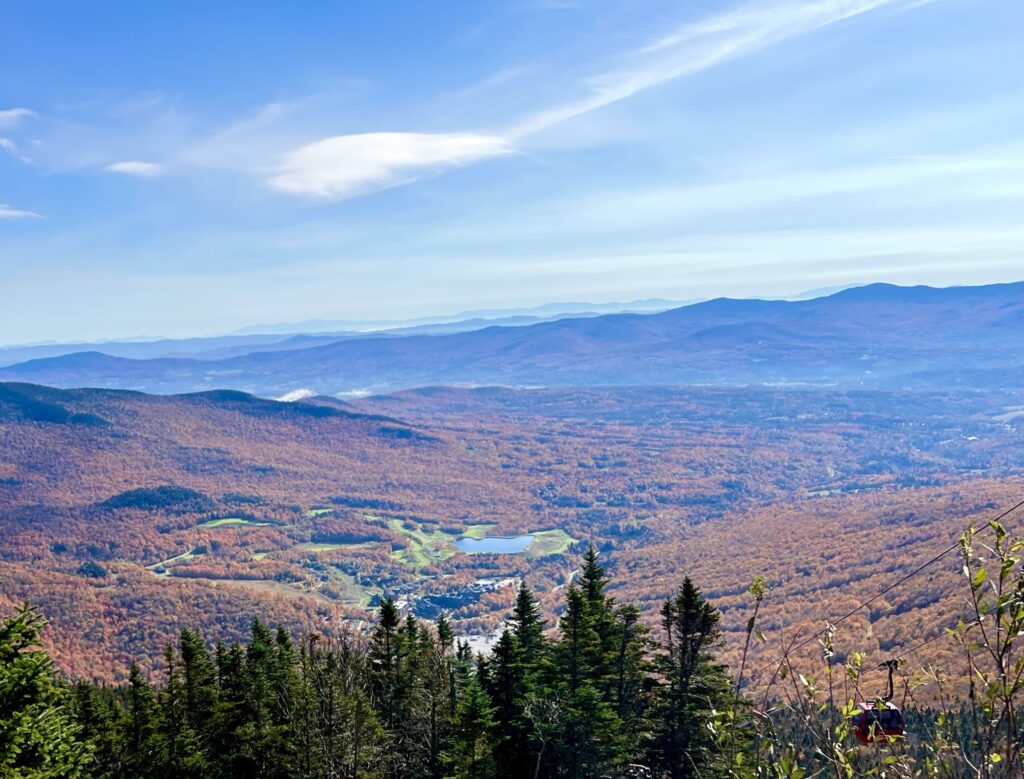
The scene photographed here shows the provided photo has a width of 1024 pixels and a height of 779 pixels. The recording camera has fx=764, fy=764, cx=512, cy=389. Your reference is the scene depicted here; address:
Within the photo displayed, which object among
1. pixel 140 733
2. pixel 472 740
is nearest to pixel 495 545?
pixel 140 733

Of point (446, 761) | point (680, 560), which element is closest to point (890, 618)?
point (680, 560)

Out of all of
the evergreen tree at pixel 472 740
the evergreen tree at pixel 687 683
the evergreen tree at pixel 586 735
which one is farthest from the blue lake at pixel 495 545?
the evergreen tree at pixel 472 740

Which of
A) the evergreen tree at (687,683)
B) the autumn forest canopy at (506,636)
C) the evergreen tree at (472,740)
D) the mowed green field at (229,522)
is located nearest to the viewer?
the autumn forest canopy at (506,636)

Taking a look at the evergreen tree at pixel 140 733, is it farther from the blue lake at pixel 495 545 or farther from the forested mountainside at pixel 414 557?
the blue lake at pixel 495 545

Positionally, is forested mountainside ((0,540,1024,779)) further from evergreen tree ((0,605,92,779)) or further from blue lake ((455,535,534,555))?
blue lake ((455,535,534,555))

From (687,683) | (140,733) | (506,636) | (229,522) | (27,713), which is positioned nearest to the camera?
(27,713)

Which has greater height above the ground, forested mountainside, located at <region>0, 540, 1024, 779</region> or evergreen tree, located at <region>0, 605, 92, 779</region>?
evergreen tree, located at <region>0, 605, 92, 779</region>

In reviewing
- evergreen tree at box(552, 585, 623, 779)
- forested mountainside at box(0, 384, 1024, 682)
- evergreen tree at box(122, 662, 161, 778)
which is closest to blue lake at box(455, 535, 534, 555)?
forested mountainside at box(0, 384, 1024, 682)

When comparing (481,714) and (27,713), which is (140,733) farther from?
(27,713)

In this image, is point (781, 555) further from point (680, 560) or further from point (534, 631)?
point (534, 631)
